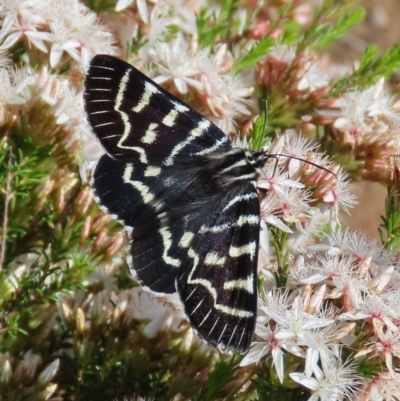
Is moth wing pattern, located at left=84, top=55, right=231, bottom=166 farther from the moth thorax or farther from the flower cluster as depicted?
the flower cluster

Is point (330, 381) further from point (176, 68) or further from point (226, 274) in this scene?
point (176, 68)

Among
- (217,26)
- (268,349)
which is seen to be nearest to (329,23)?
(217,26)

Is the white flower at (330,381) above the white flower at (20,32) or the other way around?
the other way around

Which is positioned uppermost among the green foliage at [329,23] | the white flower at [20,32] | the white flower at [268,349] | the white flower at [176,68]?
the green foliage at [329,23]

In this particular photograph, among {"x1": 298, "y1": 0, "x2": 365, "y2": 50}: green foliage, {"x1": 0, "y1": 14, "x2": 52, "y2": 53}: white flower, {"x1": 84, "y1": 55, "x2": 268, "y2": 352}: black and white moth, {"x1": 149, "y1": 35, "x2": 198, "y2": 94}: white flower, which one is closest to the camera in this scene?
{"x1": 84, "y1": 55, "x2": 268, "y2": 352}: black and white moth

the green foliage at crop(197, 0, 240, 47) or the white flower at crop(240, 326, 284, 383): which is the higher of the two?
the green foliage at crop(197, 0, 240, 47)

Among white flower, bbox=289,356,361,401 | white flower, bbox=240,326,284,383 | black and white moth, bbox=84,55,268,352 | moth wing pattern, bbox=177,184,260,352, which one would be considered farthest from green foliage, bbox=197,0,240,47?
white flower, bbox=289,356,361,401

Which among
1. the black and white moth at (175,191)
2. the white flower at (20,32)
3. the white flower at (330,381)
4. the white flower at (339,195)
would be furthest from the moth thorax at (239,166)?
the white flower at (20,32)

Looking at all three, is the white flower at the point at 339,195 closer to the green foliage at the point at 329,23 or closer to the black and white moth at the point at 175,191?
the black and white moth at the point at 175,191

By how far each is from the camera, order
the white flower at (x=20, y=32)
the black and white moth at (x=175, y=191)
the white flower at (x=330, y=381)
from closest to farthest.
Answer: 1. the white flower at (x=330, y=381)
2. the black and white moth at (x=175, y=191)
3. the white flower at (x=20, y=32)
